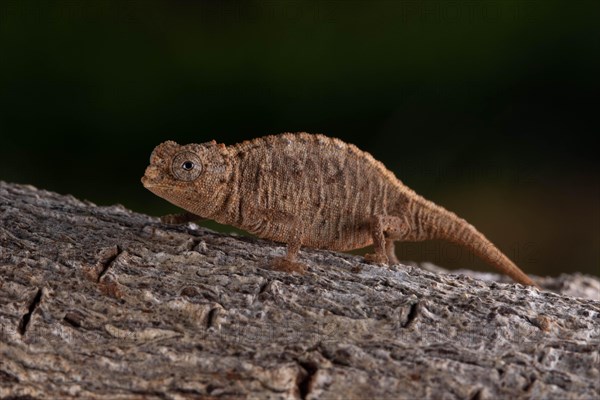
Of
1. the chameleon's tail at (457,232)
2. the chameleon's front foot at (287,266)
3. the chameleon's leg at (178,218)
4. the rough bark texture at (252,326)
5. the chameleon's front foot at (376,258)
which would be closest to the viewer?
the rough bark texture at (252,326)

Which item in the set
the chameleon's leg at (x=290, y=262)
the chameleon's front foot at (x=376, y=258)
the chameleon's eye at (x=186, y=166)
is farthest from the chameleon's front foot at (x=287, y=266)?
the chameleon's eye at (x=186, y=166)

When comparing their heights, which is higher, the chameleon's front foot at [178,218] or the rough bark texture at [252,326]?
the chameleon's front foot at [178,218]

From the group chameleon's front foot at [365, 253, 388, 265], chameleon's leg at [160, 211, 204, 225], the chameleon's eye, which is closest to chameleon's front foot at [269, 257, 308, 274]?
chameleon's front foot at [365, 253, 388, 265]

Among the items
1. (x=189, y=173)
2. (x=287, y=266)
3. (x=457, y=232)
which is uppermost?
(x=457, y=232)

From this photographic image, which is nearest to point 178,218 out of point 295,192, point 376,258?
point 295,192

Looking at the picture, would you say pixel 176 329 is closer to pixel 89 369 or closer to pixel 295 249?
pixel 89 369

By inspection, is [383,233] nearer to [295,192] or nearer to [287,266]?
[295,192]

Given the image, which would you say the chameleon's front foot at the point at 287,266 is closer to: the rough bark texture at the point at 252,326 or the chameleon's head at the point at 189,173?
the rough bark texture at the point at 252,326
